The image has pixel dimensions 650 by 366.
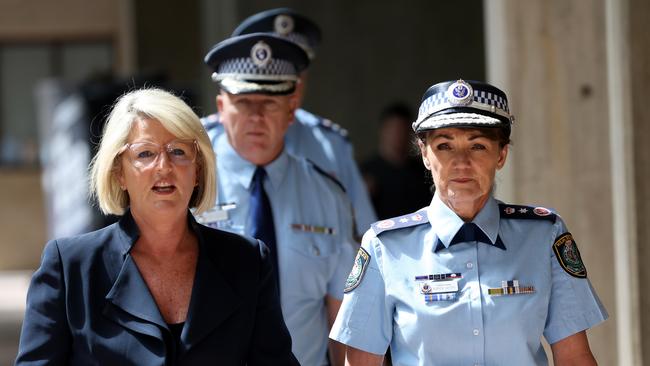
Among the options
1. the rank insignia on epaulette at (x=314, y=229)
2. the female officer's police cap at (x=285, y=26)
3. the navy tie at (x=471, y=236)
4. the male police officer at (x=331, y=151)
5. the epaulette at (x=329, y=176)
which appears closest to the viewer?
the navy tie at (x=471, y=236)

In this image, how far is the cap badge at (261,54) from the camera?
437 centimetres

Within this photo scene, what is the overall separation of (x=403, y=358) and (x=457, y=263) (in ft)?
0.93

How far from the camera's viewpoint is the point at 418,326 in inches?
122

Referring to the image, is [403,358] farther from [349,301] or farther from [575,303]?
[575,303]

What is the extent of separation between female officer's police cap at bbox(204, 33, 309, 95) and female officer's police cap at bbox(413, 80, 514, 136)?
124cm

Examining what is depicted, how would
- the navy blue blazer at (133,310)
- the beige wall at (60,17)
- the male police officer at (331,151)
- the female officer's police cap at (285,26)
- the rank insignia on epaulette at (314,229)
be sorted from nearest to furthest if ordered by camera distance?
the navy blue blazer at (133,310) < the rank insignia on epaulette at (314,229) < the male police officer at (331,151) < the female officer's police cap at (285,26) < the beige wall at (60,17)

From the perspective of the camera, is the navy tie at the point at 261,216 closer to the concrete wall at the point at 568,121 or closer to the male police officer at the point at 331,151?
the male police officer at the point at 331,151

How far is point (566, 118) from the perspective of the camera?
5.60 meters

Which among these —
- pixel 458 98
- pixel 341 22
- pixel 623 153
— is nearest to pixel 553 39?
pixel 623 153

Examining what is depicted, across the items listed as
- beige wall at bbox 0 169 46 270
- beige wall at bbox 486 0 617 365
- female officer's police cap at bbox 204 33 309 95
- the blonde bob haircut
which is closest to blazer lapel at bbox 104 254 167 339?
the blonde bob haircut

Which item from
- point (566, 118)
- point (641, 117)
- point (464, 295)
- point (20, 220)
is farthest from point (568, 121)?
point (20, 220)

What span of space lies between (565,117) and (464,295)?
2677mm

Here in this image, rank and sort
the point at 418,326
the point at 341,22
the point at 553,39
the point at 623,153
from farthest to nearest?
the point at 341,22
the point at 553,39
the point at 623,153
the point at 418,326

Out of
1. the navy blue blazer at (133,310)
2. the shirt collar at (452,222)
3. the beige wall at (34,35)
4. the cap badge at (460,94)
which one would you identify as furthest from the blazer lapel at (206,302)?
the beige wall at (34,35)
